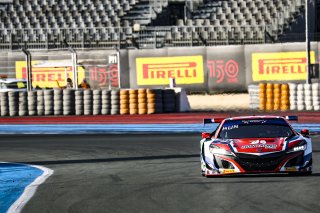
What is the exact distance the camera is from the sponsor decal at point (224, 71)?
Answer: 38.7 metres

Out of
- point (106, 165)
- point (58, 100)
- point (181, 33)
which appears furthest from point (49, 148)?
point (181, 33)

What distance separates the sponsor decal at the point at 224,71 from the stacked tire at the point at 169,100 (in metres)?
5.47

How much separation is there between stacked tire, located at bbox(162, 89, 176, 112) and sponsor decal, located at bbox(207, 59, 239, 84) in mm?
5474

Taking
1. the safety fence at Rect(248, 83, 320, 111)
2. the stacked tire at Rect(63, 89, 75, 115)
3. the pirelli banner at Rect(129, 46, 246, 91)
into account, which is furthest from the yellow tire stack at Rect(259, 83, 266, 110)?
the stacked tire at Rect(63, 89, 75, 115)

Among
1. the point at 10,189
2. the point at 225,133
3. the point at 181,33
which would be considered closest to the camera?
the point at 10,189

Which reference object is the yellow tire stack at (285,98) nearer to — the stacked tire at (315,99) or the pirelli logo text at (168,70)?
the stacked tire at (315,99)

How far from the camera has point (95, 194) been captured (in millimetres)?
11227

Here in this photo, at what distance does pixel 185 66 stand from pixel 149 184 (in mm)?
27286

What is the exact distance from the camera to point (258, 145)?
12633 mm

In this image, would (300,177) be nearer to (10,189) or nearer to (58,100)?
(10,189)

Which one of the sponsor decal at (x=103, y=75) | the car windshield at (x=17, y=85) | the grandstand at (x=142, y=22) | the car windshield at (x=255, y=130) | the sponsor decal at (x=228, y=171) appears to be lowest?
the sponsor decal at (x=228, y=171)

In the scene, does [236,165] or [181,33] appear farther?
[181,33]

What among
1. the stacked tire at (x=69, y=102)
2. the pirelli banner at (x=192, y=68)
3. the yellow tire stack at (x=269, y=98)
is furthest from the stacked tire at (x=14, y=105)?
the yellow tire stack at (x=269, y=98)

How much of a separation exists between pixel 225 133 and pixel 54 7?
113ft
